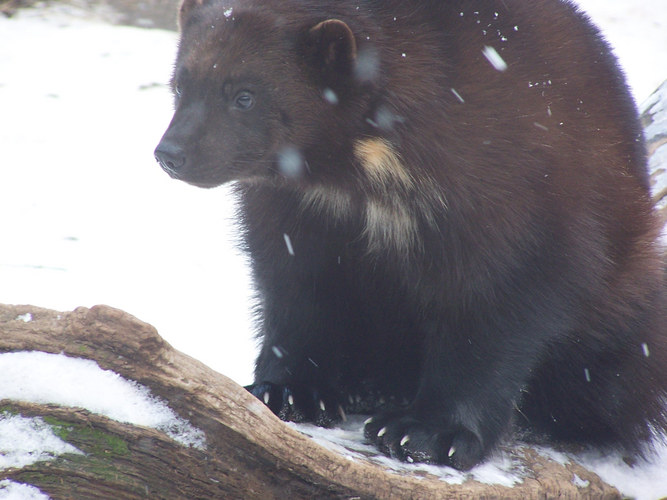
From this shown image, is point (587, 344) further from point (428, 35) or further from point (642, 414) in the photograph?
point (428, 35)

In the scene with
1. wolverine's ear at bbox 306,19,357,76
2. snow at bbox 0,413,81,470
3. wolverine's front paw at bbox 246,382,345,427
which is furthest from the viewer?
wolverine's front paw at bbox 246,382,345,427

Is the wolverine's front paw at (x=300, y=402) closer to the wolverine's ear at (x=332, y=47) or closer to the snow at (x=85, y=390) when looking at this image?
the snow at (x=85, y=390)

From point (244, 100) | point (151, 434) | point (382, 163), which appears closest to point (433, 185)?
point (382, 163)

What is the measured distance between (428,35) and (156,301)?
8.42 ft

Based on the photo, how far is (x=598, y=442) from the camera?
104 inches

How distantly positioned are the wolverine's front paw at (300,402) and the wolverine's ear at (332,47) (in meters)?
0.94

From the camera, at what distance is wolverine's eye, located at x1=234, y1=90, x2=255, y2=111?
87.0 inches

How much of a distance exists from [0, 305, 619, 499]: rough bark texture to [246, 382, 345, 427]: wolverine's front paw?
0.65 m

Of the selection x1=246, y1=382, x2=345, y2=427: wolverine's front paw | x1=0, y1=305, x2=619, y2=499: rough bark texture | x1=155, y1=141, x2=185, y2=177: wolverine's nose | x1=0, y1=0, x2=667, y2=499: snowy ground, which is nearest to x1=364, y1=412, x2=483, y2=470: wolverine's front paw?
x1=246, y1=382, x2=345, y2=427: wolverine's front paw

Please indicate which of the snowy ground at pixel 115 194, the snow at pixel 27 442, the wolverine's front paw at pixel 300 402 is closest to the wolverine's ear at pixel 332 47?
the snowy ground at pixel 115 194

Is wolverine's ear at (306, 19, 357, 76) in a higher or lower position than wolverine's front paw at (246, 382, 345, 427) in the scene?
higher

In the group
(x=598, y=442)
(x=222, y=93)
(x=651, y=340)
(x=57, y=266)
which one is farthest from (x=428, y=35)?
(x=57, y=266)

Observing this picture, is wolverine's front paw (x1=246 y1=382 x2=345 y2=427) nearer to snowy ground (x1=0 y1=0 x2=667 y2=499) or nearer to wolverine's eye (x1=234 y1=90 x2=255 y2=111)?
snowy ground (x1=0 y1=0 x2=667 y2=499)

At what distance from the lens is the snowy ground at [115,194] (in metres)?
4.22
